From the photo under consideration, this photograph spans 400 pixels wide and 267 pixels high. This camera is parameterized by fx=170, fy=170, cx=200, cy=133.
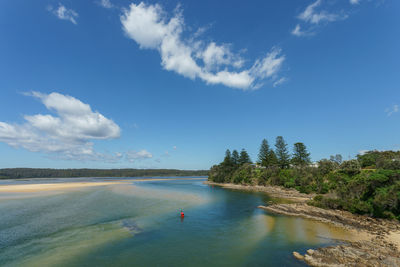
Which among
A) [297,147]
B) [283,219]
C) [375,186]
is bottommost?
[283,219]

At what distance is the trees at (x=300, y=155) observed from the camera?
6918 cm

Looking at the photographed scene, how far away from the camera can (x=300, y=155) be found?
69812mm

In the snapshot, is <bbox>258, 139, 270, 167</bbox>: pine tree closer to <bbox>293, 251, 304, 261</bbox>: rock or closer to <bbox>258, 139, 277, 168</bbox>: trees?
<bbox>258, 139, 277, 168</bbox>: trees

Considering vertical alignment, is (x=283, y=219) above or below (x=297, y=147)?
below

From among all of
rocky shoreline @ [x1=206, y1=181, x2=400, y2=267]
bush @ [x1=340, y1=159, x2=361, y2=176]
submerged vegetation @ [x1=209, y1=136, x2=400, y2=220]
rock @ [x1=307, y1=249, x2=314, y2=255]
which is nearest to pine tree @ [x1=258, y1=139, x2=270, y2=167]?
submerged vegetation @ [x1=209, y1=136, x2=400, y2=220]

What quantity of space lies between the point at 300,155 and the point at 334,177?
24.7 m

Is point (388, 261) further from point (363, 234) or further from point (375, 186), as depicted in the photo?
point (375, 186)

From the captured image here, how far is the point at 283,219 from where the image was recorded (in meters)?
26.5

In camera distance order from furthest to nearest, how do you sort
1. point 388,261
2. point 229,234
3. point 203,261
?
point 229,234
point 203,261
point 388,261

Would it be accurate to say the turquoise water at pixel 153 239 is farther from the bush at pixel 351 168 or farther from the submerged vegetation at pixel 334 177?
the bush at pixel 351 168

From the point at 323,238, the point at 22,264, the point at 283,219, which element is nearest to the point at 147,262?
the point at 22,264

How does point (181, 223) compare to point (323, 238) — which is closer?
point (323, 238)

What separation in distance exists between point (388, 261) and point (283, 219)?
13822 mm

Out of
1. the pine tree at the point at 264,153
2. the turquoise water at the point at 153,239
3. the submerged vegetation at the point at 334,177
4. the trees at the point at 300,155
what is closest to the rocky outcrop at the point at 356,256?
the turquoise water at the point at 153,239
